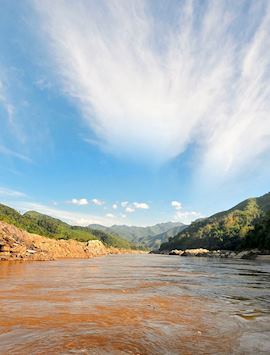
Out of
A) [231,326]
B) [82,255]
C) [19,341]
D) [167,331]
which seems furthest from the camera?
[82,255]

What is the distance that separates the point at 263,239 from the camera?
353ft

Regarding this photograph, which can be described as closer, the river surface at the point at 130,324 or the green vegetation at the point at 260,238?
the river surface at the point at 130,324

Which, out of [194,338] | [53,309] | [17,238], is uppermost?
[17,238]

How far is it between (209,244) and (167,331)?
625 ft

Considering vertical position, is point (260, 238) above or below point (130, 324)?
above

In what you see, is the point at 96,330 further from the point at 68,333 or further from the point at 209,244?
the point at 209,244

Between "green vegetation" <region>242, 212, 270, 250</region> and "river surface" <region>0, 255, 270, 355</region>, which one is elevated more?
"green vegetation" <region>242, 212, 270, 250</region>

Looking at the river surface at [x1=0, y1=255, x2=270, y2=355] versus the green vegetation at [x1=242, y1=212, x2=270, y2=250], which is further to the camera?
the green vegetation at [x1=242, y1=212, x2=270, y2=250]

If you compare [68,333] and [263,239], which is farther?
[263,239]

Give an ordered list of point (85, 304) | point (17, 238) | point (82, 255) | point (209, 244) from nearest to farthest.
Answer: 1. point (85, 304)
2. point (17, 238)
3. point (82, 255)
4. point (209, 244)

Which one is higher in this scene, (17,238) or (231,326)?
(17,238)

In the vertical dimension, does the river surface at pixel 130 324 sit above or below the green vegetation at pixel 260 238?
below

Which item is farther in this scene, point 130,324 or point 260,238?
point 260,238

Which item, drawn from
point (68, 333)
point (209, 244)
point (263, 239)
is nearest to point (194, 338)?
point (68, 333)
